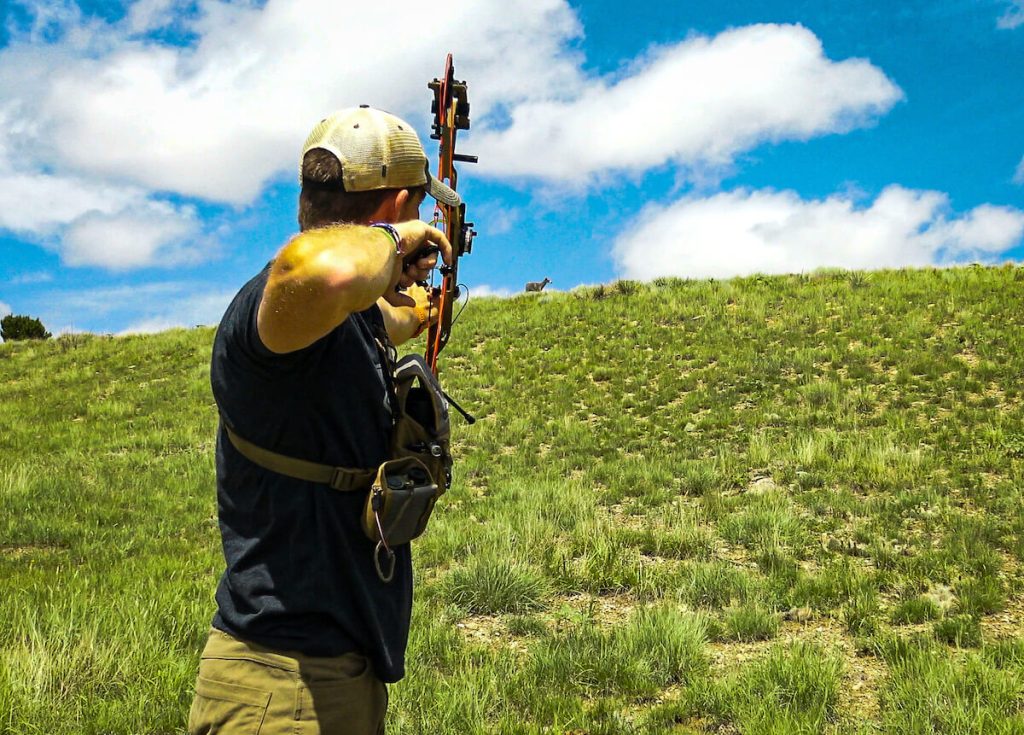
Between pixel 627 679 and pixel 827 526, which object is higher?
pixel 827 526

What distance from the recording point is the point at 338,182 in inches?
76.0

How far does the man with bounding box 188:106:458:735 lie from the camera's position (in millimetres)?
1907

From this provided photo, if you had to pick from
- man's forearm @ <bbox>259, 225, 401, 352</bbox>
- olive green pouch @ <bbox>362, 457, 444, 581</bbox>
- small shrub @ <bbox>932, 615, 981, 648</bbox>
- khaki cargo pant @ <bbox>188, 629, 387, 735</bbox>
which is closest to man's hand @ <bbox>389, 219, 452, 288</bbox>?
man's forearm @ <bbox>259, 225, 401, 352</bbox>

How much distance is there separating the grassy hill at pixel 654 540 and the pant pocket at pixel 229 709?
263cm

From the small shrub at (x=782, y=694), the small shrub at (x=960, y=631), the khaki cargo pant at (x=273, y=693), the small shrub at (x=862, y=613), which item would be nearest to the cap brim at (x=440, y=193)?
the khaki cargo pant at (x=273, y=693)

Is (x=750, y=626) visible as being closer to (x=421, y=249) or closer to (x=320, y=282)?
(x=421, y=249)

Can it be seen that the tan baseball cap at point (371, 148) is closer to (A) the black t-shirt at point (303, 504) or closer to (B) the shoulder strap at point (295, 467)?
(A) the black t-shirt at point (303, 504)

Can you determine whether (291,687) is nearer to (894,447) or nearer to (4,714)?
(4,714)

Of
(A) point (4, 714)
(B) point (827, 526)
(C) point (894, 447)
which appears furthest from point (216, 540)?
(C) point (894, 447)

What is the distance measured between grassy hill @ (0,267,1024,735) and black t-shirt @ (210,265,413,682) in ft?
8.84

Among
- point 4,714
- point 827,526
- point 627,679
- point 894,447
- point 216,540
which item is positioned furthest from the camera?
point 894,447

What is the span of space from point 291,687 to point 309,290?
986 millimetres

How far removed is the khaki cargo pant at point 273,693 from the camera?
1.91 meters

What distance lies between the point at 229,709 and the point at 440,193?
147 cm
